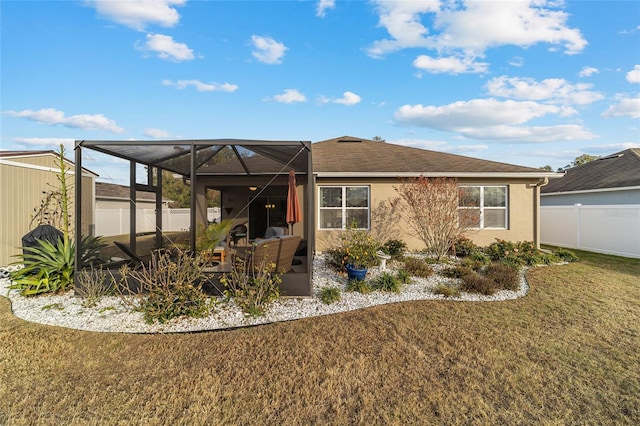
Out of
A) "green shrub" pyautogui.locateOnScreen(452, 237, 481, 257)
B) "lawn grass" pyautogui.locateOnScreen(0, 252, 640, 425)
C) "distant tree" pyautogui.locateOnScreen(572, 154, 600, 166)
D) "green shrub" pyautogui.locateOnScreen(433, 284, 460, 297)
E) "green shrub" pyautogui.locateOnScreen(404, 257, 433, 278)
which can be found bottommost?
"lawn grass" pyautogui.locateOnScreen(0, 252, 640, 425)

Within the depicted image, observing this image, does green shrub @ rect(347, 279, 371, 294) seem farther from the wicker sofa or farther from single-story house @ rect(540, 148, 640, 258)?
single-story house @ rect(540, 148, 640, 258)

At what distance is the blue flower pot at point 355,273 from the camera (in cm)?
677

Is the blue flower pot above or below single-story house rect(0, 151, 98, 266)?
below

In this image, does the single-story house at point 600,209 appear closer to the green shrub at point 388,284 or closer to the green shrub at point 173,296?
the green shrub at point 388,284

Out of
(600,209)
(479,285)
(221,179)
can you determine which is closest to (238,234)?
(221,179)

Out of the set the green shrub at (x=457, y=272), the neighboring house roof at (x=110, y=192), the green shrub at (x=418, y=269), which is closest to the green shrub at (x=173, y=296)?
the green shrub at (x=418, y=269)

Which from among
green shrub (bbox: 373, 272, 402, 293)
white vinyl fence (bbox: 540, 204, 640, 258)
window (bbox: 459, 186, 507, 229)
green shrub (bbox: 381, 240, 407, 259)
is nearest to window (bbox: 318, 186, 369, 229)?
green shrub (bbox: 381, 240, 407, 259)

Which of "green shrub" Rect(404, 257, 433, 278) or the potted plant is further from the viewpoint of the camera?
"green shrub" Rect(404, 257, 433, 278)

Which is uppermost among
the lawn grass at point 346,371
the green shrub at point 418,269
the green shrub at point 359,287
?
the green shrub at point 418,269

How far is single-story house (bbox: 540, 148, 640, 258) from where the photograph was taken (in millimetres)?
10844

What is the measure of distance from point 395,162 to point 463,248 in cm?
385

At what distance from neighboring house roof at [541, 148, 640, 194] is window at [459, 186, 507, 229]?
5.89 metres

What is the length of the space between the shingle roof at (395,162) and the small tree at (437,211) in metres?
0.78

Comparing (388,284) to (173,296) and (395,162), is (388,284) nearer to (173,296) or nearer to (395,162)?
(173,296)
